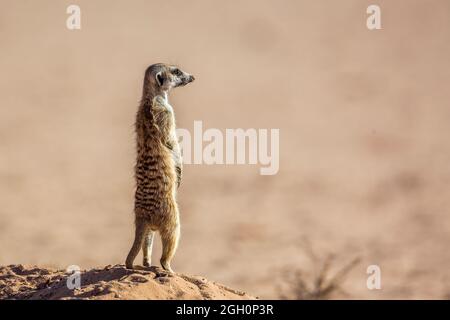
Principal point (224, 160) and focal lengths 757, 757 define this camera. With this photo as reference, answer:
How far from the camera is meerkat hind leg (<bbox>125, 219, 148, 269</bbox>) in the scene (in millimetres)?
6098

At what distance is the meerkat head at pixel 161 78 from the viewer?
6934mm

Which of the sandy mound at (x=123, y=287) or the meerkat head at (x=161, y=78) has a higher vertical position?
the meerkat head at (x=161, y=78)

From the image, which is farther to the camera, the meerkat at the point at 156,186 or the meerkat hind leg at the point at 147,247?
the meerkat hind leg at the point at 147,247

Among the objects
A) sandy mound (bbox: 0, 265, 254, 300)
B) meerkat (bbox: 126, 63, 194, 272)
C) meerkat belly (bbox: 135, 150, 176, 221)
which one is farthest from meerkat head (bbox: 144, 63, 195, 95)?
sandy mound (bbox: 0, 265, 254, 300)

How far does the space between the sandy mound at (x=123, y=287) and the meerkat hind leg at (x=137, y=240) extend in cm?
8

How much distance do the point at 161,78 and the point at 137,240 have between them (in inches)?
65.3

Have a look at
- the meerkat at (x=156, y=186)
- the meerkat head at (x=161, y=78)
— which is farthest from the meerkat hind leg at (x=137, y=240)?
the meerkat head at (x=161, y=78)

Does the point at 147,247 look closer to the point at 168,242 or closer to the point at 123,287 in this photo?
the point at 168,242

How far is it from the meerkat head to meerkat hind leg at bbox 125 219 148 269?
136 cm

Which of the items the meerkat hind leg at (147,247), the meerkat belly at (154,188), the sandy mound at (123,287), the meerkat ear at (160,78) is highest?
the meerkat ear at (160,78)

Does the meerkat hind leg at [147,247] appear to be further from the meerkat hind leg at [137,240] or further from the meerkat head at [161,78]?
the meerkat head at [161,78]

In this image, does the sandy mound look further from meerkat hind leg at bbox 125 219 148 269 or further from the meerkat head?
the meerkat head

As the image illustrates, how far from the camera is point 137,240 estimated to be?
6.11m
